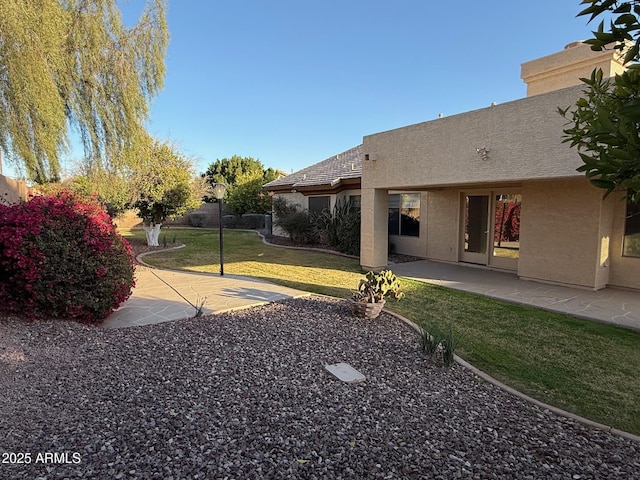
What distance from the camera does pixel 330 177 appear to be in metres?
18.4

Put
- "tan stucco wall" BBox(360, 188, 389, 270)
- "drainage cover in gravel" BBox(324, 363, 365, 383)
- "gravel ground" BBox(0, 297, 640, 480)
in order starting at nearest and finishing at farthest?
"gravel ground" BBox(0, 297, 640, 480)
"drainage cover in gravel" BBox(324, 363, 365, 383)
"tan stucco wall" BBox(360, 188, 389, 270)

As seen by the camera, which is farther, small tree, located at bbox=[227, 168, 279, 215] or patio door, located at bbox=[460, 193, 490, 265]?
small tree, located at bbox=[227, 168, 279, 215]

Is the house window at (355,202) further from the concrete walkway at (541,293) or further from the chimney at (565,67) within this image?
the chimney at (565,67)

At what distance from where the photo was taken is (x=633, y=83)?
191 cm

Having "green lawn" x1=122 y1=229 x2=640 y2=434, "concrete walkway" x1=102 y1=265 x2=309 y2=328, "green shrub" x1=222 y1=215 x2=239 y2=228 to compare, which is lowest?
"green lawn" x1=122 y1=229 x2=640 y2=434

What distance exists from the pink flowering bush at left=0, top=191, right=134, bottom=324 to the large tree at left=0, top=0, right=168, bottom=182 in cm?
188

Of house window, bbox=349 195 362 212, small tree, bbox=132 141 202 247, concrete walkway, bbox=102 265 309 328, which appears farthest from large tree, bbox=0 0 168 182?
house window, bbox=349 195 362 212

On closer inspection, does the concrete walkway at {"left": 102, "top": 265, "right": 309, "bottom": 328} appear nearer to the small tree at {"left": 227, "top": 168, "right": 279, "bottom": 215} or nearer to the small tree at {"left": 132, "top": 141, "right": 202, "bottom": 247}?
the small tree at {"left": 132, "top": 141, "right": 202, "bottom": 247}

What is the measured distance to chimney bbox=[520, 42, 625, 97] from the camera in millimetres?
10966

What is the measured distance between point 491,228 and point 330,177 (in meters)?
8.47

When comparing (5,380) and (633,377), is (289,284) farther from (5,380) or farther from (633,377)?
(633,377)

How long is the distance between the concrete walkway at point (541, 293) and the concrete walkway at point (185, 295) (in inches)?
187

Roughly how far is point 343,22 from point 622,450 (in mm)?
14562

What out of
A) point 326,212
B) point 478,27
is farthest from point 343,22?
point 326,212
